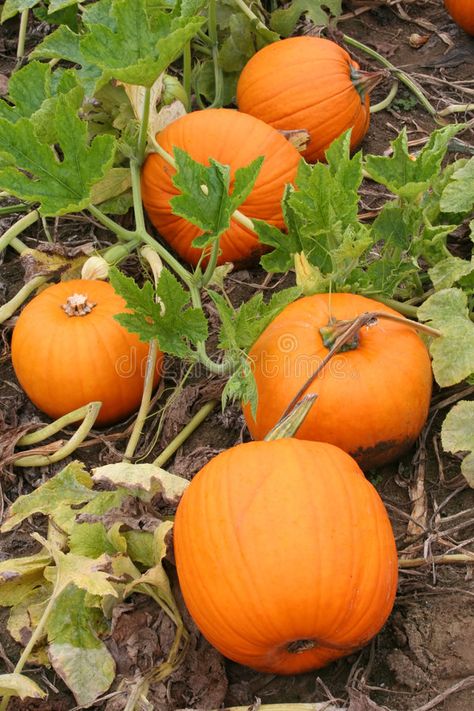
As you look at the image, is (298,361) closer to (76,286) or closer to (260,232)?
(260,232)

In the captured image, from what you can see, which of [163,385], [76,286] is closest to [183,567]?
[163,385]

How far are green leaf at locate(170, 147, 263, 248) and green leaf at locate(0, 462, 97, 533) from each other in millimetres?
655

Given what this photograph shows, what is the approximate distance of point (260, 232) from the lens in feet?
8.66

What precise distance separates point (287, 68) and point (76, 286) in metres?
1.25

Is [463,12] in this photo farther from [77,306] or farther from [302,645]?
[302,645]

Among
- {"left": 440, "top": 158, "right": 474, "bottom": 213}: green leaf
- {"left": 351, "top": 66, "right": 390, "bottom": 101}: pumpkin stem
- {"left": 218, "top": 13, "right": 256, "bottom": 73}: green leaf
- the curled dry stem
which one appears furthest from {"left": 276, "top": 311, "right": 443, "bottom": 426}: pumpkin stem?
{"left": 218, "top": 13, "right": 256, "bottom": 73}: green leaf

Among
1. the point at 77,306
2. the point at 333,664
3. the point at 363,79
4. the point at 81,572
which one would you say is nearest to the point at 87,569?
the point at 81,572

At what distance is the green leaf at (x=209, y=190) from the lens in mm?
2277

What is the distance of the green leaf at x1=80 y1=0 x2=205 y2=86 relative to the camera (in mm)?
2465

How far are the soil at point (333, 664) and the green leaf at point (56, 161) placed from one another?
620mm

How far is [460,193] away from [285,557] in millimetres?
1259

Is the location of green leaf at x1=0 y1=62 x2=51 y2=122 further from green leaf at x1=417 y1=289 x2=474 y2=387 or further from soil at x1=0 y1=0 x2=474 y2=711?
green leaf at x1=417 y1=289 x2=474 y2=387

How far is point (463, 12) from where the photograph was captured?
4.06m

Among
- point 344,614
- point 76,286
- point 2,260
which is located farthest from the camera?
point 2,260
